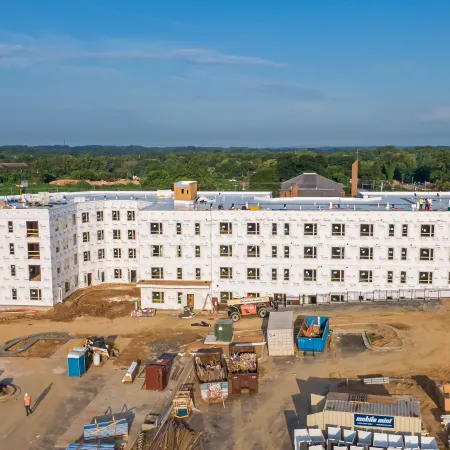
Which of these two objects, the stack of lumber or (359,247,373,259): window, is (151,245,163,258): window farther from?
the stack of lumber

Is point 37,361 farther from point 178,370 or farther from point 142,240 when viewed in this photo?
point 142,240

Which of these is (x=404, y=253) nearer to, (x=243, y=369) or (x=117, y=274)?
(x=243, y=369)

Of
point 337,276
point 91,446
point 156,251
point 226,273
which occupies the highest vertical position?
point 156,251

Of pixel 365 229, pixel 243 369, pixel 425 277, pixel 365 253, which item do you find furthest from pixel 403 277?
pixel 243 369

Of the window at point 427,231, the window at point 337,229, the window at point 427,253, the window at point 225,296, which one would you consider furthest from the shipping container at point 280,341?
the window at point 427,231

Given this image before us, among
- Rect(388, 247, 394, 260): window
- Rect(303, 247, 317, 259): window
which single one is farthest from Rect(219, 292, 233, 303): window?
Rect(388, 247, 394, 260): window

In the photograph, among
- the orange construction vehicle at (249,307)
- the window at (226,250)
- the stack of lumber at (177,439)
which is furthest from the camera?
the window at (226,250)

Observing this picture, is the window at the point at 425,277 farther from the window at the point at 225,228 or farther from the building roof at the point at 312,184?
the building roof at the point at 312,184
